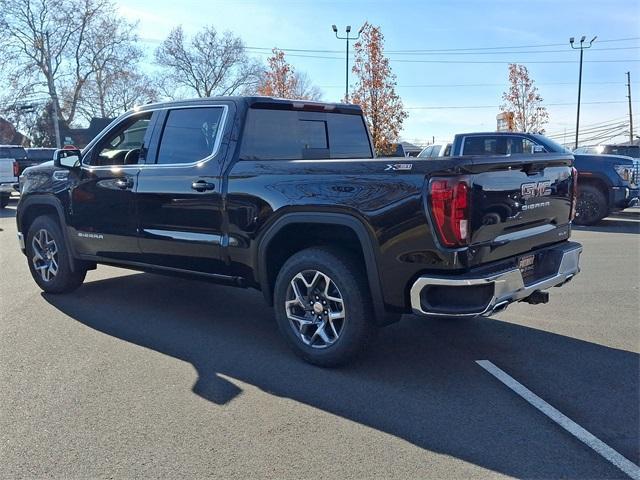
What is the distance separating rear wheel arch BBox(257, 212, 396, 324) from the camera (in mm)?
3904

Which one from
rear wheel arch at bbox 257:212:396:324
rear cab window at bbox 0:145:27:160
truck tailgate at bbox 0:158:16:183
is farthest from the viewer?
rear cab window at bbox 0:145:27:160

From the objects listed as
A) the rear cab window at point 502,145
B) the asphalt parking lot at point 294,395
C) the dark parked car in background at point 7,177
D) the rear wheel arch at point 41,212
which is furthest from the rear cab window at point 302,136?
the dark parked car in background at point 7,177

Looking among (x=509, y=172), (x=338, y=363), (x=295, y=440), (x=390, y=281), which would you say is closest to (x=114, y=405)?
(x=295, y=440)

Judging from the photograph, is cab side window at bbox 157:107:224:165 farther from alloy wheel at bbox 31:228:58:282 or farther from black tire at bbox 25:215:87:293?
alloy wheel at bbox 31:228:58:282

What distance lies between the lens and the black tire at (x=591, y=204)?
12155mm

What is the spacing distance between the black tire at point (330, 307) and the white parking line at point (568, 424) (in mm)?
957

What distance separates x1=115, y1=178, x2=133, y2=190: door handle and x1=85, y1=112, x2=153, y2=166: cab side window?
0.65 ft

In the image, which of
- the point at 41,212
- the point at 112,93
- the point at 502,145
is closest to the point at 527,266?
the point at 41,212

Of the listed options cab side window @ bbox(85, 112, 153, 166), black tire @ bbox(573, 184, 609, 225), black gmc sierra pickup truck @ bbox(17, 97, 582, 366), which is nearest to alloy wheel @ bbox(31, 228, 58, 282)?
black gmc sierra pickup truck @ bbox(17, 97, 582, 366)

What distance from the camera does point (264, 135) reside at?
5004mm

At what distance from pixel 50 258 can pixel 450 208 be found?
478cm

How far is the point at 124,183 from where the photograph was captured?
5.50 m

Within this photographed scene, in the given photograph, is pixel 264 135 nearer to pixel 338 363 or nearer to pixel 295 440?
pixel 338 363

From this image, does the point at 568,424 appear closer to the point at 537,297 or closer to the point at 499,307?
the point at 499,307
